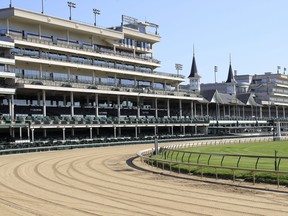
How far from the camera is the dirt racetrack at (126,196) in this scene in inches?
567

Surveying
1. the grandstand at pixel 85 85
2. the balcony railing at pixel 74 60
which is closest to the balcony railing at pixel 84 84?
the grandstand at pixel 85 85

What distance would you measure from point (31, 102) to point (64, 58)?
24.4 ft

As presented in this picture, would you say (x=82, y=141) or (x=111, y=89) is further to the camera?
(x=111, y=89)

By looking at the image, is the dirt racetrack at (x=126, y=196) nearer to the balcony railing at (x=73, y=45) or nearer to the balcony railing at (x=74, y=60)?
the balcony railing at (x=74, y=60)

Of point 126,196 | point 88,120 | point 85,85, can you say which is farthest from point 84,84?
point 126,196

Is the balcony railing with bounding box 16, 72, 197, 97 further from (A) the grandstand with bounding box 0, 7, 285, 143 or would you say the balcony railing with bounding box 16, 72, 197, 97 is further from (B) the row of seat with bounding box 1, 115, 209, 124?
(B) the row of seat with bounding box 1, 115, 209, 124

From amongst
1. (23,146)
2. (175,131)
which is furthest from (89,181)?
(175,131)

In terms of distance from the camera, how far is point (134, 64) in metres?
79.7

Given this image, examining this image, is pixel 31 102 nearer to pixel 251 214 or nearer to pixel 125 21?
pixel 125 21

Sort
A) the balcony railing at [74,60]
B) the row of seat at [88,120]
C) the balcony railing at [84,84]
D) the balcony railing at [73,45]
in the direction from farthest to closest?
the balcony railing at [73,45], the balcony railing at [74,60], the balcony railing at [84,84], the row of seat at [88,120]

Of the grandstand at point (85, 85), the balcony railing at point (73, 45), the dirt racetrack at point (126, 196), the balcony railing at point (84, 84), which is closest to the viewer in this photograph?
the dirt racetrack at point (126, 196)

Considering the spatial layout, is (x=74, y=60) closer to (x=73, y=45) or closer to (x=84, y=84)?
(x=73, y=45)

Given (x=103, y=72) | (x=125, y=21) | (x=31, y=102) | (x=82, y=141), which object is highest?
(x=125, y=21)

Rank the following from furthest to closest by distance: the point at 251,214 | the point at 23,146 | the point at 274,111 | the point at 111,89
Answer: the point at 274,111
the point at 111,89
the point at 23,146
the point at 251,214
